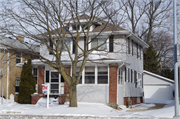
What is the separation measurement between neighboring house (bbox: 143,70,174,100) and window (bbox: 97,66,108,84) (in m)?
14.8

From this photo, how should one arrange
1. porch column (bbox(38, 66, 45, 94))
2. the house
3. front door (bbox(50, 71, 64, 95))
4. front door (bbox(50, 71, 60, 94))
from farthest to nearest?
porch column (bbox(38, 66, 45, 94)) → front door (bbox(50, 71, 60, 94)) → front door (bbox(50, 71, 64, 95)) → the house

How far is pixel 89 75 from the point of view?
21328 mm

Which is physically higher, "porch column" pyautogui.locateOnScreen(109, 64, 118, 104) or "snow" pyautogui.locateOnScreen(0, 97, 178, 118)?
"porch column" pyautogui.locateOnScreen(109, 64, 118, 104)

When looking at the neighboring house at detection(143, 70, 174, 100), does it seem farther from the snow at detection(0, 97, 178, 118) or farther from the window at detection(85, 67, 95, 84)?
the window at detection(85, 67, 95, 84)

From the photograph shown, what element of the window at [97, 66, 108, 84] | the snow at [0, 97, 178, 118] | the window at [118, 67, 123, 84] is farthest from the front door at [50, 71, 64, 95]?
the window at [118, 67, 123, 84]

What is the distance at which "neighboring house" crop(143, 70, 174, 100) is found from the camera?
33156 mm

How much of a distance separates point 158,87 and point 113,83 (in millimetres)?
15342

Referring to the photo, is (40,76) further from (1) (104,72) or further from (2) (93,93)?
(1) (104,72)

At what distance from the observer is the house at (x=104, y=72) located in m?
20.6

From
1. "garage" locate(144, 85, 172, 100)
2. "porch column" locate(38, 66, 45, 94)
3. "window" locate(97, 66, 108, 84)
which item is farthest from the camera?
"garage" locate(144, 85, 172, 100)

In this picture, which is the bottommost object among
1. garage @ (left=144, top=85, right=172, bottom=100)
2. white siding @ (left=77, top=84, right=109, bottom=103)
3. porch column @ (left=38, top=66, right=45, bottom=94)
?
garage @ (left=144, top=85, right=172, bottom=100)

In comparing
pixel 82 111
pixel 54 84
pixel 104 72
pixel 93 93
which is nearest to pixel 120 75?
pixel 104 72

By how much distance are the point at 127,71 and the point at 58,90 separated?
249 inches

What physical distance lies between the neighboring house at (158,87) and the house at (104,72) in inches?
380
